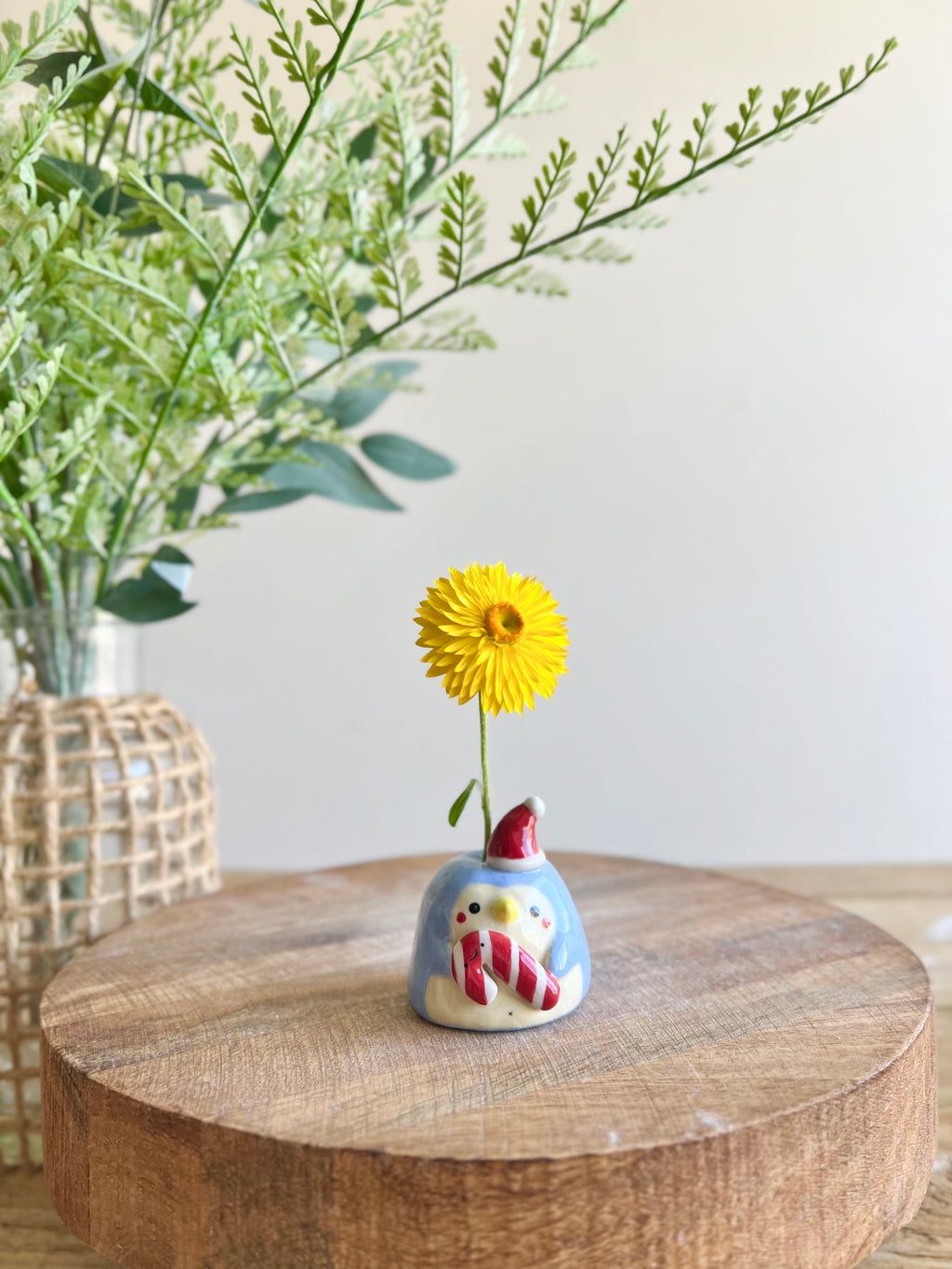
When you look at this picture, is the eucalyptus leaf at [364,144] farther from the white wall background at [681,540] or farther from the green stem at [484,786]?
the white wall background at [681,540]

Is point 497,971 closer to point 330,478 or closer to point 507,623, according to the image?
point 507,623

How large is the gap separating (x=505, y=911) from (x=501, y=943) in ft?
0.06

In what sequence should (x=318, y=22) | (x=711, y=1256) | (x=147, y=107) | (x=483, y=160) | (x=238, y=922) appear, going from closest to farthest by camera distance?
(x=711, y=1256)
(x=318, y=22)
(x=147, y=107)
(x=238, y=922)
(x=483, y=160)

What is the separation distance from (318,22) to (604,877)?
26.5 inches

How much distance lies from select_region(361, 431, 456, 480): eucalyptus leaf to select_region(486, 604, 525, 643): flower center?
1.06 ft

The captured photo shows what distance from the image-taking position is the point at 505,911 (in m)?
0.63

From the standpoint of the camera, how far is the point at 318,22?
1.96ft

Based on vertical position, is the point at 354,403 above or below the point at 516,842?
above

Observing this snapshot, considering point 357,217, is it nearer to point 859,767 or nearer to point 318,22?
point 318,22

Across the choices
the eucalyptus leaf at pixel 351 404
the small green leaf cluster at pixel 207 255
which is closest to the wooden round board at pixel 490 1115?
the small green leaf cluster at pixel 207 255

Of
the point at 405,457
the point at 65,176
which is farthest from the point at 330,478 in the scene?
the point at 65,176

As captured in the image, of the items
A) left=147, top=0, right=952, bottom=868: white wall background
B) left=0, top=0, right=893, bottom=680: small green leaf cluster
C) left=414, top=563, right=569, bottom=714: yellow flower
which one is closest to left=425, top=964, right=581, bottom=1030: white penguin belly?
left=414, top=563, right=569, bottom=714: yellow flower

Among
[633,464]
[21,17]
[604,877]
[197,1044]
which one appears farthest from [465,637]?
[21,17]

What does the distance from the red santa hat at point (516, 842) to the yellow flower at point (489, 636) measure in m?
0.07
